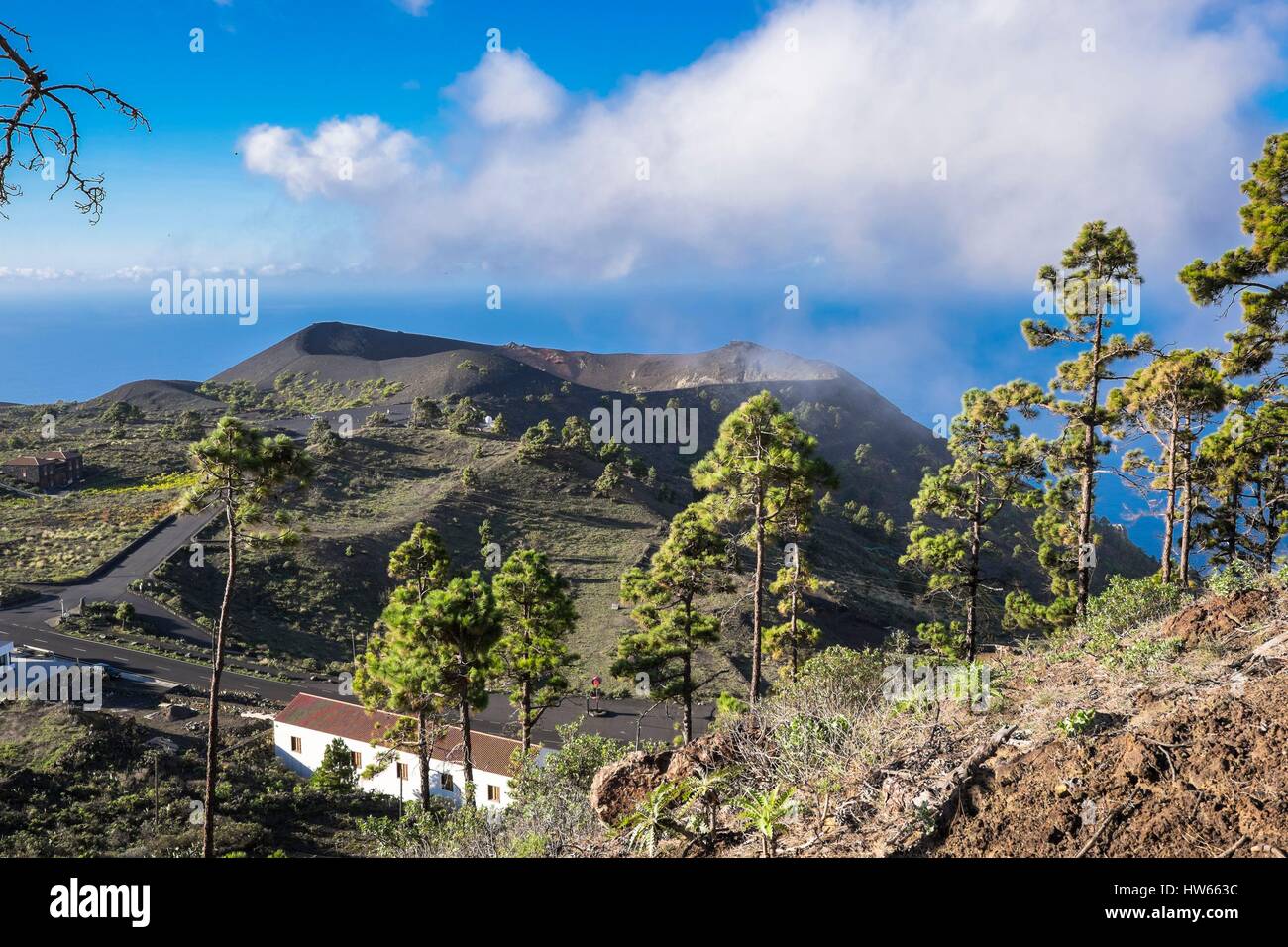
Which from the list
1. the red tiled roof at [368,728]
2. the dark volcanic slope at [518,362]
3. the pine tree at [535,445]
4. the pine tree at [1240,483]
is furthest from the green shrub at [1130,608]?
the dark volcanic slope at [518,362]

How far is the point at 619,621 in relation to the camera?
42000mm

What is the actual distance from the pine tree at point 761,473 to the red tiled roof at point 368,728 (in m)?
10.6

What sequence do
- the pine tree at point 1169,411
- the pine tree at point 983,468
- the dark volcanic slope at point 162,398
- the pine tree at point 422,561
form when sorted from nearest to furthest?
the pine tree at point 1169,411, the pine tree at point 983,468, the pine tree at point 422,561, the dark volcanic slope at point 162,398

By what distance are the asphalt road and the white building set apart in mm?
3577

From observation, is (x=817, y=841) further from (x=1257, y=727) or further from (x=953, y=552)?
(x=953, y=552)

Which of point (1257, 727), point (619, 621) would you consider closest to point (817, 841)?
point (1257, 727)

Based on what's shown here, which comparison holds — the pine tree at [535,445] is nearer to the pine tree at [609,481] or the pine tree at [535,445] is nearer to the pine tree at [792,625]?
the pine tree at [609,481]

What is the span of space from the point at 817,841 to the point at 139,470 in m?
67.6

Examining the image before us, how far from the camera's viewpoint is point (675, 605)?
20594 mm

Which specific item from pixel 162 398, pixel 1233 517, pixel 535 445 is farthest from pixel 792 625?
pixel 162 398

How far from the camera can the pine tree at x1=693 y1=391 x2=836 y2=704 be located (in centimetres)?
1600

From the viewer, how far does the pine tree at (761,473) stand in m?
16.0

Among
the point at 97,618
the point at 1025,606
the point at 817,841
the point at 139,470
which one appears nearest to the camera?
the point at 817,841

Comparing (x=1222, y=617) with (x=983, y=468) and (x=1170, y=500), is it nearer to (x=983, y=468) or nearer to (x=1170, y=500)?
(x=983, y=468)
